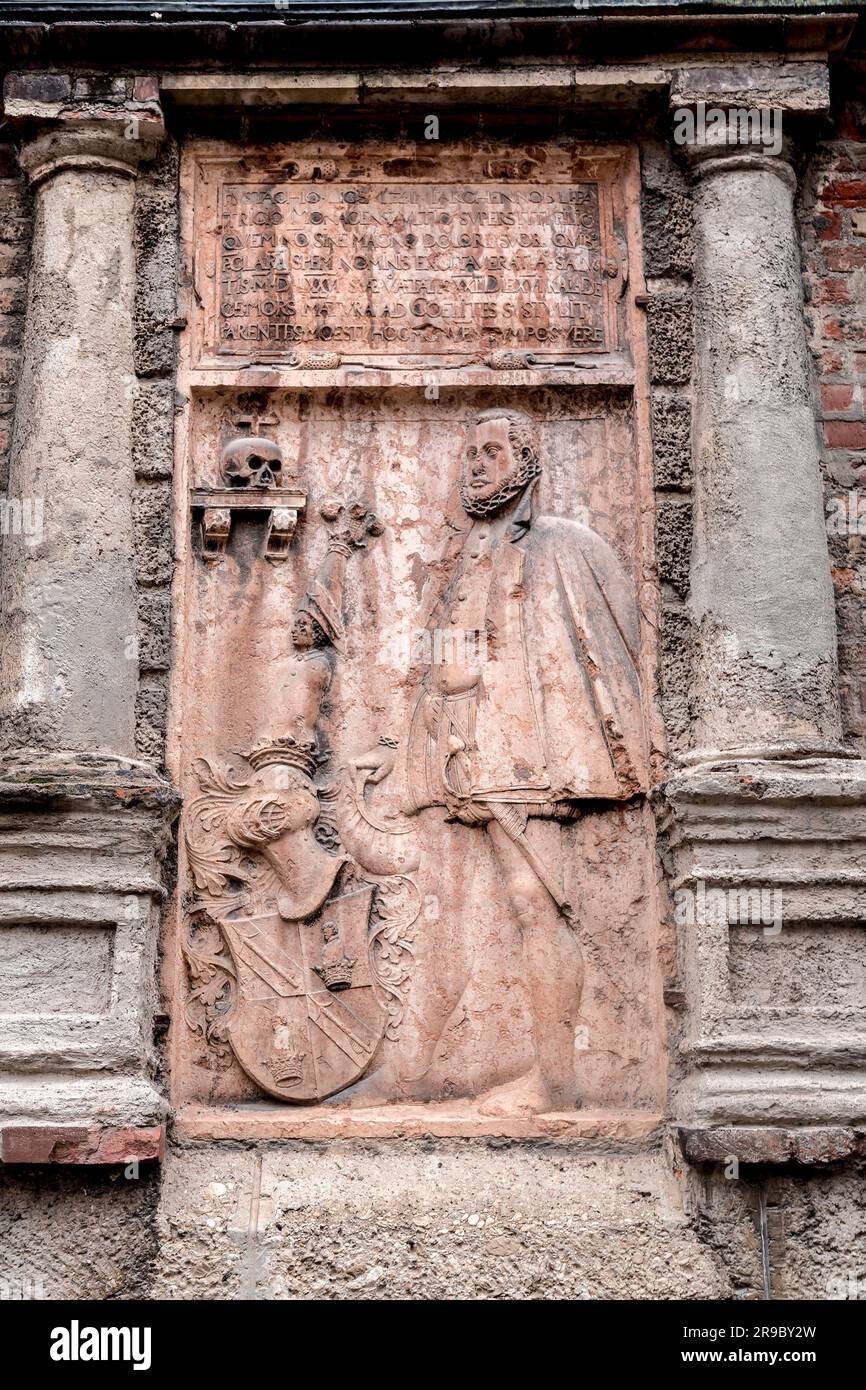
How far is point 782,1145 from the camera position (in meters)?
5.49

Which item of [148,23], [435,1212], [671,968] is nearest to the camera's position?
[435,1212]

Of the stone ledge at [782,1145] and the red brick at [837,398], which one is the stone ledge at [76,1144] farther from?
the red brick at [837,398]

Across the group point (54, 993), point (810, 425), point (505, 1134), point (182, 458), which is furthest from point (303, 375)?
point (505, 1134)

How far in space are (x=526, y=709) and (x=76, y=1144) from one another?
7.35 ft

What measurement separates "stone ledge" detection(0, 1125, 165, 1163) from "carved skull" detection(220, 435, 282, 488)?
2485 millimetres

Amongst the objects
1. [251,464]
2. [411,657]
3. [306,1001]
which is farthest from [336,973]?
[251,464]

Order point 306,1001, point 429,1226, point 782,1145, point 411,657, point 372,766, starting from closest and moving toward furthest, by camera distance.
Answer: point 782,1145
point 429,1226
point 306,1001
point 372,766
point 411,657

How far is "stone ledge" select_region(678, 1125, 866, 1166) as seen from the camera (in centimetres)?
548

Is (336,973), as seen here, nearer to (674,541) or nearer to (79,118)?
(674,541)

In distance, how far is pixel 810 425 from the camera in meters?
6.41

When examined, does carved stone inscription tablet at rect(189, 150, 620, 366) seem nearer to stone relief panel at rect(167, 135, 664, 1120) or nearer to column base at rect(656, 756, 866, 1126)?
stone relief panel at rect(167, 135, 664, 1120)

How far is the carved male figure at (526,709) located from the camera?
20.1ft

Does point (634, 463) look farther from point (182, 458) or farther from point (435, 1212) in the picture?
point (435, 1212)

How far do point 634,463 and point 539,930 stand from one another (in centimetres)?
188
